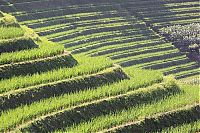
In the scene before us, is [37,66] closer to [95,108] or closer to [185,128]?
[95,108]

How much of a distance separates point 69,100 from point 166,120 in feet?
11.2

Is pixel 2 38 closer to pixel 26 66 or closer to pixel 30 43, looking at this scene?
pixel 30 43

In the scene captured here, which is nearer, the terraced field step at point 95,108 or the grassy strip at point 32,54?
the terraced field step at point 95,108

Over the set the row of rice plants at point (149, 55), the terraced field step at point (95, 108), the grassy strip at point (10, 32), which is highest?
the grassy strip at point (10, 32)

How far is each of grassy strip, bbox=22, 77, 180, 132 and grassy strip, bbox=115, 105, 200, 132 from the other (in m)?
1.02

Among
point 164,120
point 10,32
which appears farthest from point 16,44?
point 164,120

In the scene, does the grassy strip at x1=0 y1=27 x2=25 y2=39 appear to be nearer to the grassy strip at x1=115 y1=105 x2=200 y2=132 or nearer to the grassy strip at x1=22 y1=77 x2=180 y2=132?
the grassy strip at x1=22 y1=77 x2=180 y2=132

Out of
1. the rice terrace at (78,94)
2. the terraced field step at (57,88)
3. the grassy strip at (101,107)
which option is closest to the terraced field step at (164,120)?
the rice terrace at (78,94)

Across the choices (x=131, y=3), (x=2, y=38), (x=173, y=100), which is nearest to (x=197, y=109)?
(x=173, y=100)

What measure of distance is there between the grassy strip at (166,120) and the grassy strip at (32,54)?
483 cm

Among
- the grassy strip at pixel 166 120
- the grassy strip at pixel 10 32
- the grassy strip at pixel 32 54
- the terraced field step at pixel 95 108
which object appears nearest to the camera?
the terraced field step at pixel 95 108

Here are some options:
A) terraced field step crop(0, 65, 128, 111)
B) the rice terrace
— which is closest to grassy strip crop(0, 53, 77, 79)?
the rice terrace

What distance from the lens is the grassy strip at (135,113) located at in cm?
1497

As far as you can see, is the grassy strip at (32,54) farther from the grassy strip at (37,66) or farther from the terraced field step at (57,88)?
the terraced field step at (57,88)
